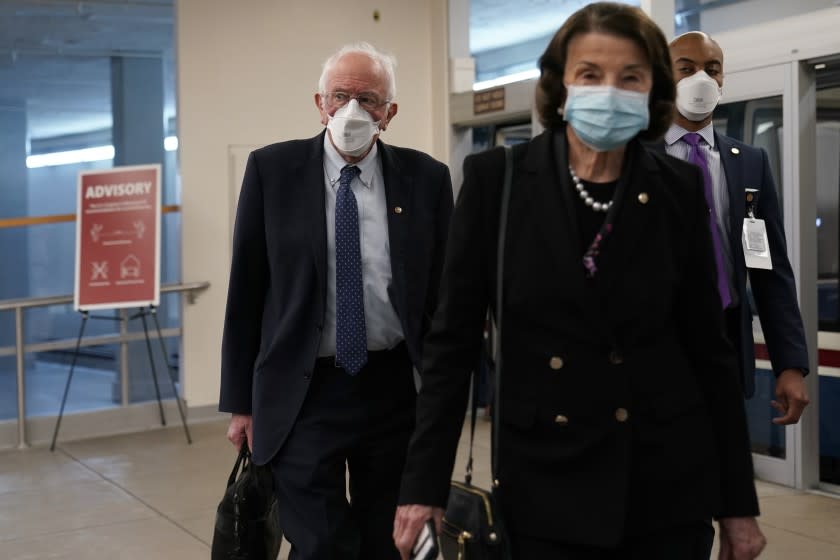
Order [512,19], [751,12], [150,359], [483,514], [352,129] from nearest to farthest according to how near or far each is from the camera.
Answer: [483,514]
[352,129]
[751,12]
[150,359]
[512,19]

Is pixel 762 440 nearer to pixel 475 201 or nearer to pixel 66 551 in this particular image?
pixel 66 551

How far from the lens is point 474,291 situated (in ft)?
6.20

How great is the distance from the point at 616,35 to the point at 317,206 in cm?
119

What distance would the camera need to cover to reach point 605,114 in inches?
73.5

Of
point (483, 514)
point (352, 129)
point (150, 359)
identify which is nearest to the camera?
point (483, 514)

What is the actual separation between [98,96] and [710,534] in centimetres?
701

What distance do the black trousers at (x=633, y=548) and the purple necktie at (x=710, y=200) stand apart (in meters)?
1.02

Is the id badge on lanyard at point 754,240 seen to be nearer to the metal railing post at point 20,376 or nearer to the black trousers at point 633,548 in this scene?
the black trousers at point 633,548

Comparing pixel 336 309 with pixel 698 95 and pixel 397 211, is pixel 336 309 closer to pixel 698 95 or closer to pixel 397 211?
pixel 397 211

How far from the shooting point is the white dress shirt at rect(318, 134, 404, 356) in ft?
9.36

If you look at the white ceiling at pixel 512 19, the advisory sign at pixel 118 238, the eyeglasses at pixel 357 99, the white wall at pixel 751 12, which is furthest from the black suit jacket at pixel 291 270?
the white ceiling at pixel 512 19

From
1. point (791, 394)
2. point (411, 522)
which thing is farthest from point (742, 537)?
point (791, 394)

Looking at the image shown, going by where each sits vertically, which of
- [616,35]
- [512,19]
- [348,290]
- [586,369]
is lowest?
[586,369]

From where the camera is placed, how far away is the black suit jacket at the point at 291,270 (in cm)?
284
